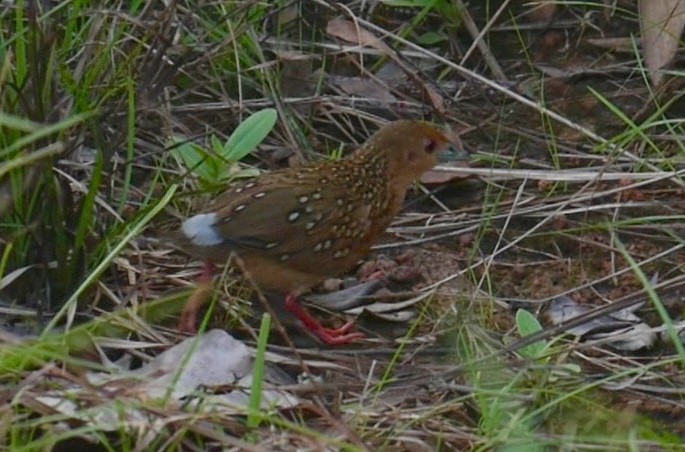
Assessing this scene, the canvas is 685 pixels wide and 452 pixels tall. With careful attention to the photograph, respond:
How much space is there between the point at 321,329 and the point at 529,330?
697mm

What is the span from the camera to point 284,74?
595 centimetres

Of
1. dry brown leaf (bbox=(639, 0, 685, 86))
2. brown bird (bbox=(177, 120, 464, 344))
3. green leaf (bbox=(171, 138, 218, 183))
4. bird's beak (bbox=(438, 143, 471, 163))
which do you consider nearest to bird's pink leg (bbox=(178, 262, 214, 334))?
brown bird (bbox=(177, 120, 464, 344))

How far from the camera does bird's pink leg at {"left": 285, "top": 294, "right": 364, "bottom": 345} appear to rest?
4562mm

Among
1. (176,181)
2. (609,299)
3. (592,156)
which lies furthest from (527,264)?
(176,181)

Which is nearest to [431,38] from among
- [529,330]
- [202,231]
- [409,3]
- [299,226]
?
[409,3]

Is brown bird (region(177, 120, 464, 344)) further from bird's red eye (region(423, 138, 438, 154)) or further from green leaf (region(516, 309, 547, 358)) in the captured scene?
green leaf (region(516, 309, 547, 358))

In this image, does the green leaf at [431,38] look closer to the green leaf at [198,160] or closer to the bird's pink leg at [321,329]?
the green leaf at [198,160]

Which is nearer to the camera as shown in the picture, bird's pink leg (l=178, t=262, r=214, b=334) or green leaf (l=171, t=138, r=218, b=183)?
bird's pink leg (l=178, t=262, r=214, b=334)

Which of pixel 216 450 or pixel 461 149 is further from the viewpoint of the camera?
pixel 461 149

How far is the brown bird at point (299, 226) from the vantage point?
4.45 m

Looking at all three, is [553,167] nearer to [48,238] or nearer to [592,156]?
[592,156]

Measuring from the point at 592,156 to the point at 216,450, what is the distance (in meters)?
2.30

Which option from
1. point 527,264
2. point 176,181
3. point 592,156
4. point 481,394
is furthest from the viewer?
point 592,156

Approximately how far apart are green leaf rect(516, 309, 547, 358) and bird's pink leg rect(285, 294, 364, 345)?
22.3 inches
